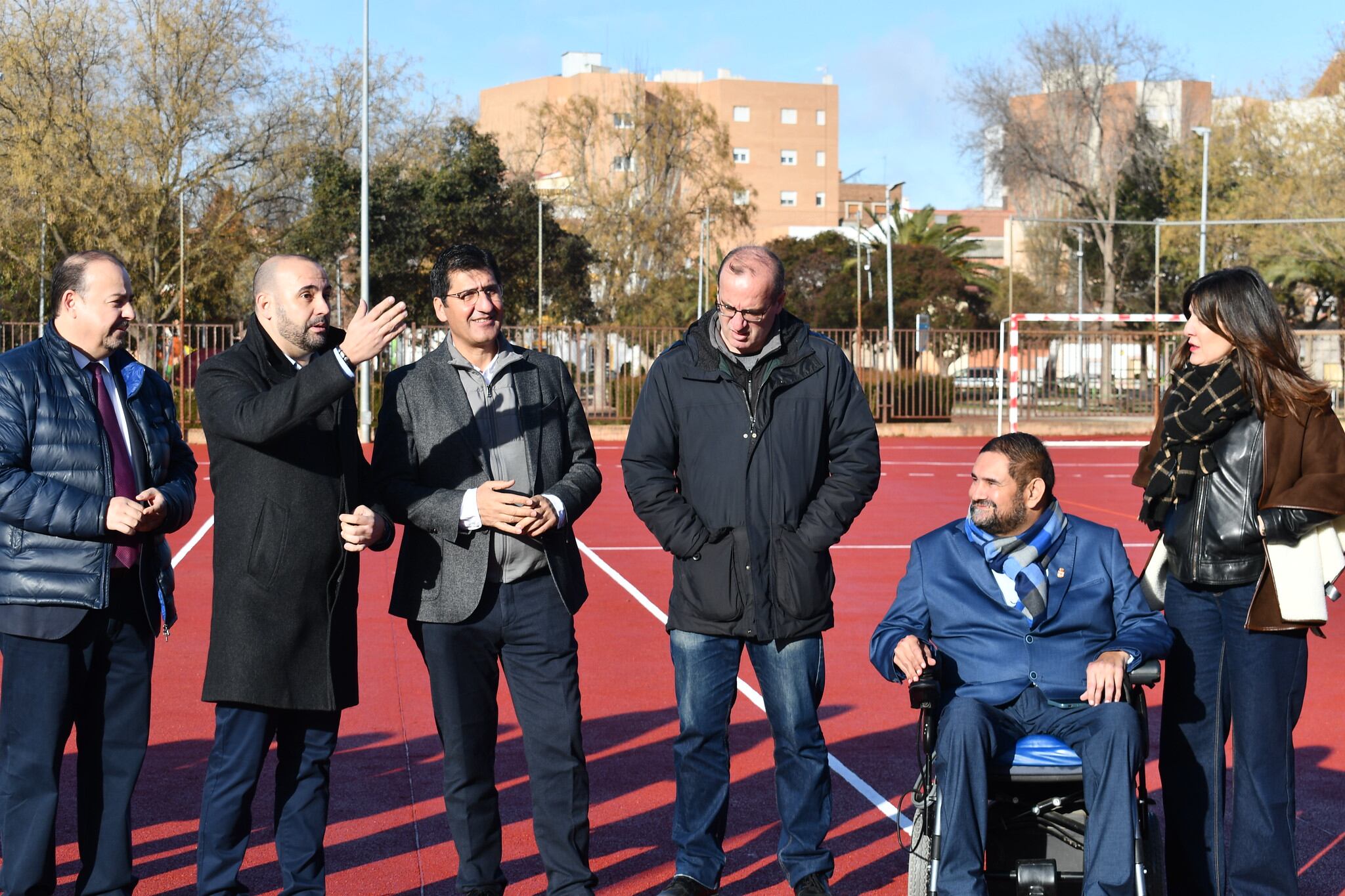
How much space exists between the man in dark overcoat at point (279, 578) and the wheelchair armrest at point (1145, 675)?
2337 mm

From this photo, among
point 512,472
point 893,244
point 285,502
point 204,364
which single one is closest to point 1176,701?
point 512,472

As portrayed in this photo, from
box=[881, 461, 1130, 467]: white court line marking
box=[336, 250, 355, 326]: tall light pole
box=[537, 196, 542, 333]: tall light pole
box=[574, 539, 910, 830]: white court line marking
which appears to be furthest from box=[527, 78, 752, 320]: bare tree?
box=[574, 539, 910, 830]: white court line marking

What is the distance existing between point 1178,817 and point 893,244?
199 feet

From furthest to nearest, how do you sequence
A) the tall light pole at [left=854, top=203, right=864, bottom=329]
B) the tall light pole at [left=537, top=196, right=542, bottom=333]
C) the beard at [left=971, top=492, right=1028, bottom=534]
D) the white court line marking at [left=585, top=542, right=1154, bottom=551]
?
the tall light pole at [left=854, top=203, right=864, bottom=329] < the tall light pole at [left=537, top=196, right=542, bottom=333] < the white court line marking at [left=585, top=542, right=1154, bottom=551] < the beard at [left=971, top=492, right=1028, bottom=534]

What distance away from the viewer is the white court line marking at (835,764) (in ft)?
18.3

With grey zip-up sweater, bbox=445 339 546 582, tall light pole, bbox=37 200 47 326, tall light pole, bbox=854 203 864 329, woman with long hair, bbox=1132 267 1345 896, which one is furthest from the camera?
tall light pole, bbox=854 203 864 329

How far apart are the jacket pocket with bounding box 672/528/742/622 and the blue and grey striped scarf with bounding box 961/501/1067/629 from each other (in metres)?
0.80

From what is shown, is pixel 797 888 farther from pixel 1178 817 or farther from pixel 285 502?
pixel 285 502

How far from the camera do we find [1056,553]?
455 cm

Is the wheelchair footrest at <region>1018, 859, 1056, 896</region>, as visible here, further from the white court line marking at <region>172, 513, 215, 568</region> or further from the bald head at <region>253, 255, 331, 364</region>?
the white court line marking at <region>172, 513, 215, 568</region>

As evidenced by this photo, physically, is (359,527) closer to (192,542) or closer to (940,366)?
(192,542)

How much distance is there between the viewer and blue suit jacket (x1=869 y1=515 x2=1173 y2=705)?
443cm

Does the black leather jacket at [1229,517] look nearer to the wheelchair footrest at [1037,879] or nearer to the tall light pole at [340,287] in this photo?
the wheelchair footrest at [1037,879]

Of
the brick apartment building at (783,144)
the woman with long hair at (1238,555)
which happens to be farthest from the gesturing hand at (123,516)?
the brick apartment building at (783,144)
